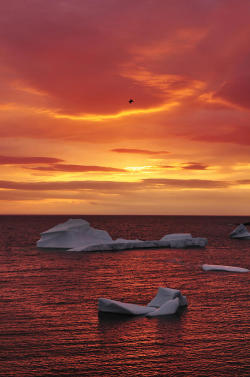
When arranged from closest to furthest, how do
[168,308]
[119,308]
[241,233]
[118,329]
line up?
1. [118,329]
2. [119,308]
3. [168,308]
4. [241,233]

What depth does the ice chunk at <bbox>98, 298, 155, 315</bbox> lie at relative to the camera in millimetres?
21328

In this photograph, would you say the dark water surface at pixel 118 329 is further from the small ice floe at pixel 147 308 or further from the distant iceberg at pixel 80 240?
the distant iceberg at pixel 80 240

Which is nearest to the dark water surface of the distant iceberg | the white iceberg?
the distant iceberg

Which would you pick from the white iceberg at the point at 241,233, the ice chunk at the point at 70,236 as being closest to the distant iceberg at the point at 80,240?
the ice chunk at the point at 70,236

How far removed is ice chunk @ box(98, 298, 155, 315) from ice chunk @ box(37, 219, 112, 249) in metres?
41.4

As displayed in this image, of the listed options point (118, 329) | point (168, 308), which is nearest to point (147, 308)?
point (168, 308)

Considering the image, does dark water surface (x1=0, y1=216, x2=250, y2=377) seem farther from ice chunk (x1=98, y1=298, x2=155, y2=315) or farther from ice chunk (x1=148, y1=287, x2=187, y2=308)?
ice chunk (x1=148, y1=287, x2=187, y2=308)

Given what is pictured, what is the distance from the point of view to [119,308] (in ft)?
70.3

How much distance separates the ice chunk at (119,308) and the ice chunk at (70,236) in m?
41.4

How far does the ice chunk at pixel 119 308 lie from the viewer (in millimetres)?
21328

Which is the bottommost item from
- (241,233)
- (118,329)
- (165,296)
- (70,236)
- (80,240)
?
(118,329)

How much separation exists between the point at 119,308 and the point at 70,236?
43823 mm

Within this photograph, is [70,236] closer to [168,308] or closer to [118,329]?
[168,308]

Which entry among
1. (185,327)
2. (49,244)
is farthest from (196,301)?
(49,244)
